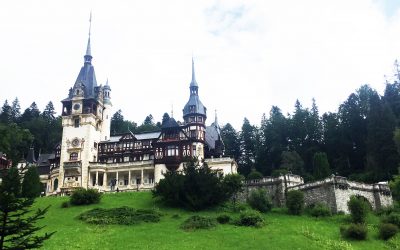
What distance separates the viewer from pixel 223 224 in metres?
51.9

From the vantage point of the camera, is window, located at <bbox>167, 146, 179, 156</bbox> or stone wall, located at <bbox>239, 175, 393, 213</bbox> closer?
stone wall, located at <bbox>239, 175, 393, 213</bbox>

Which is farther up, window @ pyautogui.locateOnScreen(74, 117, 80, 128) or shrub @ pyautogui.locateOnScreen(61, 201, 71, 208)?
window @ pyautogui.locateOnScreen(74, 117, 80, 128)

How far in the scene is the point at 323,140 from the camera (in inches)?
3620

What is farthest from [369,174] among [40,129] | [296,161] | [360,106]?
[40,129]

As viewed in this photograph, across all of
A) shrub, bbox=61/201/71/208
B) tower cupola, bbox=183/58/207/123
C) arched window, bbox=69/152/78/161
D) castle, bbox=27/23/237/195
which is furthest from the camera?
tower cupola, bbox=183/58/207/123

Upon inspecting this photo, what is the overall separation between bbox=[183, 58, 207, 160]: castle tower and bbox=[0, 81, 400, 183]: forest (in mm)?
9719

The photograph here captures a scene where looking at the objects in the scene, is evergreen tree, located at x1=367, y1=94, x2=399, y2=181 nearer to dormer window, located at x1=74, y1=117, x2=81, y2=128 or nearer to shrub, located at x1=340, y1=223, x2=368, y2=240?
shrub, located at x1=340, y1=223, x2=368, y2=240

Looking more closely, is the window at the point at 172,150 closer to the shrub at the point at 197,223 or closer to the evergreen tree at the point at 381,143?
the shrub at the point at 197,223

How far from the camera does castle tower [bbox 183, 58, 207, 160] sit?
81250mm

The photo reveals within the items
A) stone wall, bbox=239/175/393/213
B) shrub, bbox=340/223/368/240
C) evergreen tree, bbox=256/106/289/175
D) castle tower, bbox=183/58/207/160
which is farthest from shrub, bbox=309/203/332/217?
evergreen tree, bbox=256/106/289/175

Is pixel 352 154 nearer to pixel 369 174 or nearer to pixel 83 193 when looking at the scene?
pixel 369 174

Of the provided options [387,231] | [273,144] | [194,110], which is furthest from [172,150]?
[387,231]

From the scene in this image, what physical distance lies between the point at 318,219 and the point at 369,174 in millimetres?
22279

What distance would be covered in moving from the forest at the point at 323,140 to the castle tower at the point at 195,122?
31.9 ft
